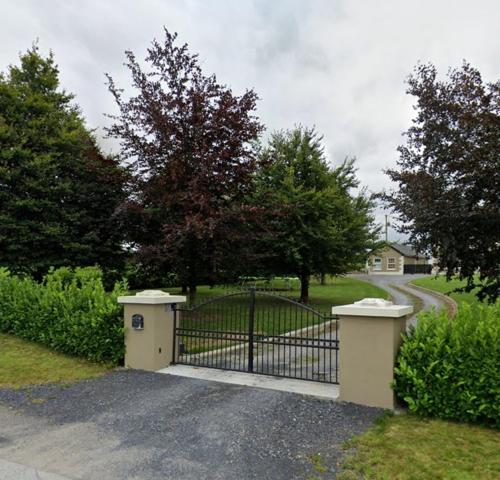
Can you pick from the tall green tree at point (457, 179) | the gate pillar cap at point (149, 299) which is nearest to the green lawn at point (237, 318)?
the gate pillar cap at point (149, 299)

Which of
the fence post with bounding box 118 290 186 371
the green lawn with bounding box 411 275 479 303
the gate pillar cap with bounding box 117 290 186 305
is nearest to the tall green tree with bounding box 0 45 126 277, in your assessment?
the gate pillar cap with bounding box 117 290 186 305

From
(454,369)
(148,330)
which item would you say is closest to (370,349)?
(454,369)

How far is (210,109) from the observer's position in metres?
9.73

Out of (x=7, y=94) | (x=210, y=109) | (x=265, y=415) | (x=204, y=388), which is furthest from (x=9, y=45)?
(x=265, y=415)

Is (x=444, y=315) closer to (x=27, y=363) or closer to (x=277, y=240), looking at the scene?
(x=27, y=363)

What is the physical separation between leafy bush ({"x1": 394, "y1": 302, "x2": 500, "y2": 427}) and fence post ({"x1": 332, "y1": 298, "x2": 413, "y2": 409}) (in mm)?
141

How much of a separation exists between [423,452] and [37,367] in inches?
220

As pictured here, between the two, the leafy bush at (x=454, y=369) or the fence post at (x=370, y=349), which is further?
the fence post at (x=370, y=349)

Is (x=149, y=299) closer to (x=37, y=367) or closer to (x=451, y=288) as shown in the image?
(x=37, y=367)

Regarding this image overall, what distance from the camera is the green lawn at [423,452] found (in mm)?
3053

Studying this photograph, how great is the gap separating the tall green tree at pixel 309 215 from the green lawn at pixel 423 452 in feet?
26.7

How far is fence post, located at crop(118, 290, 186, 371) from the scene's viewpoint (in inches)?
241

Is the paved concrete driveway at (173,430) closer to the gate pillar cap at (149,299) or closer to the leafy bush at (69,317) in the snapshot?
the leafy bush at (69,317)

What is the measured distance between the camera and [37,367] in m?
6.17
